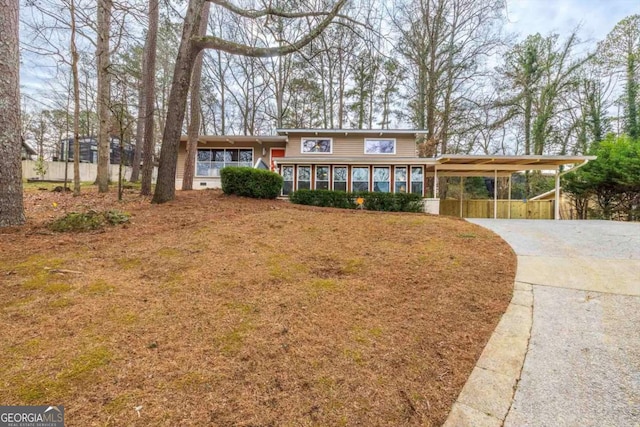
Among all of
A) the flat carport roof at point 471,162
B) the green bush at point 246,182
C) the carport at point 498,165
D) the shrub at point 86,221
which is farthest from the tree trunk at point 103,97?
the carport at point 498,165

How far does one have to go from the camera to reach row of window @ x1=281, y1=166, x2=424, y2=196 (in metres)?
12.3

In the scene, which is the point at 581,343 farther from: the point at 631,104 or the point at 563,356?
the point at 631,104

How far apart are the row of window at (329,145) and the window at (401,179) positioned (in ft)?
7.58

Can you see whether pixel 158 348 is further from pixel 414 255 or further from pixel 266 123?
pixel 266 123

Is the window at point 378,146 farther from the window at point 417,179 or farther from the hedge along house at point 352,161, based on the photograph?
the window at point 417,179

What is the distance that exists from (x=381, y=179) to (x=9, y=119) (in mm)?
11021

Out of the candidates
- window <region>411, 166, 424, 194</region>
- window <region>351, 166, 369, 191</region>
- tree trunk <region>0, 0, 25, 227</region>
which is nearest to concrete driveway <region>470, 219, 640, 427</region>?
tree trunk <region>0, 0, 25, 227</region>

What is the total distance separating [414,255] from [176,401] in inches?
140

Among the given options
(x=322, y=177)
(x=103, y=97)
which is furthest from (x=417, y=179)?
(x=103, y=97)

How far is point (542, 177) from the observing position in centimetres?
2000

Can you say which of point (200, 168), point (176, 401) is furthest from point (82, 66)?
point (176, 401)

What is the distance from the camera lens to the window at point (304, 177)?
12797 millimetres

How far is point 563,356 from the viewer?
7.14 ft

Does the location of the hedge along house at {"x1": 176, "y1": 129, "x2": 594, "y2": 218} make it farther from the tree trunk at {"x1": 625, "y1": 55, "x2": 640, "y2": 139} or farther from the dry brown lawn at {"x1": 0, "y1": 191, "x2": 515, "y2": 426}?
the dry brown lawn at {"x1": 0, "y1": 191, "x2": 515, "y2": 426}
